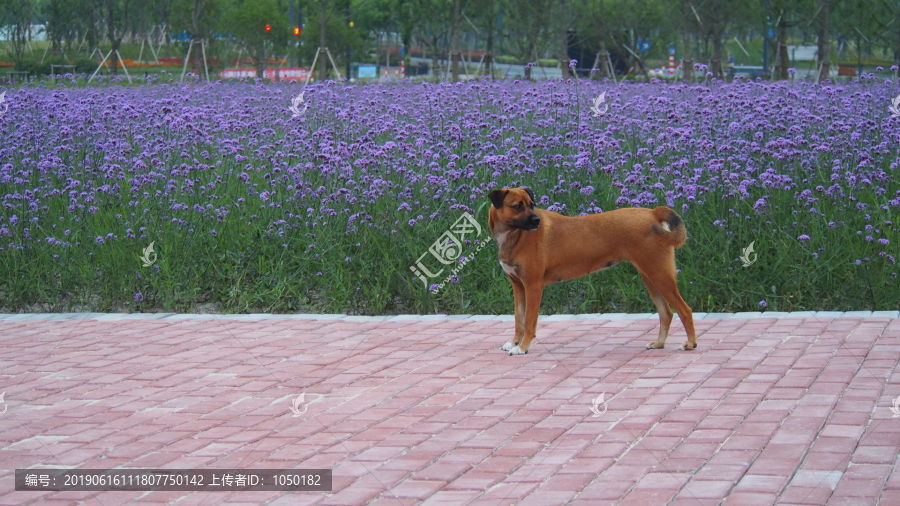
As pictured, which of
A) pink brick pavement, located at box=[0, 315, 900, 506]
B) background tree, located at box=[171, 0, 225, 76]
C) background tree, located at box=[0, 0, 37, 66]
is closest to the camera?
pink brick pavement, located at box=[0, 315, 900, 506]

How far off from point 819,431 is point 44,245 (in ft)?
22.3

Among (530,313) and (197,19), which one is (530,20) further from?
(530,313)

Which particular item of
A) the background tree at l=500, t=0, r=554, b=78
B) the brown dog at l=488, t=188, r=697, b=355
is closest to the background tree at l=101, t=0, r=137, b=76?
the background tree at l=500, t=0, r=554, b=78

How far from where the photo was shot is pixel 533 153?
32.5ft

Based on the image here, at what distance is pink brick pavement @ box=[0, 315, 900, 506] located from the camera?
437 cm

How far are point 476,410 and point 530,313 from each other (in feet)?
4.18

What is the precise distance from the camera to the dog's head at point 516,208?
6.43 meters

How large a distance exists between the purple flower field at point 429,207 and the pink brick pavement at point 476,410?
25.7 inches

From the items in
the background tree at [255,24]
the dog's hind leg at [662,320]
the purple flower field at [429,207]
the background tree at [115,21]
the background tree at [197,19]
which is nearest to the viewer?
the dog's hind leg at [662,320]

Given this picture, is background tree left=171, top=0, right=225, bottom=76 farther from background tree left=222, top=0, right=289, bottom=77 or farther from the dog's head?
the dog's head

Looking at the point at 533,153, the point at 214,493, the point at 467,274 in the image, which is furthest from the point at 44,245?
the point at 214,493

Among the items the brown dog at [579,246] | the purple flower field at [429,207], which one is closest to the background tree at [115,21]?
the purple flower field at [429,207]

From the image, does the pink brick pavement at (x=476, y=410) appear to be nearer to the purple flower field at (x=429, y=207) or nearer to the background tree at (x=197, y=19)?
the purple flower field at (x=429, y=207)

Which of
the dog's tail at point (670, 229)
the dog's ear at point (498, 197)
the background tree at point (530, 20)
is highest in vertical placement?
the background tree at point (530, 20)
